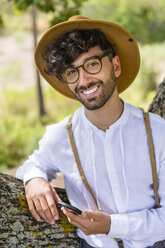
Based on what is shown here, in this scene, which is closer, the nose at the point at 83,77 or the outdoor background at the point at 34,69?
the nose at the point at 83,77

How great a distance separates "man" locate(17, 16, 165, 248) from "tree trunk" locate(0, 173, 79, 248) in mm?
58

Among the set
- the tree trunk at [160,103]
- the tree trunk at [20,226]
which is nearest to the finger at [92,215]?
the tree trunk at [20,226]

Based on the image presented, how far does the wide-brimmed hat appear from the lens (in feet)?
5.79

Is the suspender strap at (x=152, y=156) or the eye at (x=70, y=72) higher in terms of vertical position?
the eye at (x=70, y=72)

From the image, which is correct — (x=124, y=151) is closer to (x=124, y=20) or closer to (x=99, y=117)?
(x=99, y=117)

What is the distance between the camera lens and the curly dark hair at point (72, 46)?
177cm

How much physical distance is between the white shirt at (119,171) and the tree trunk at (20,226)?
4.7 inches

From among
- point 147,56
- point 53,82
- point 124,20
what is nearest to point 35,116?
point 147,56

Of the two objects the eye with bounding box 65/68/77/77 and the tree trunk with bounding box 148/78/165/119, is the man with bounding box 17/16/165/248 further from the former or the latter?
the tree trunk with bounding box 148/78/165/119

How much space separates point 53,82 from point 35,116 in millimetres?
10189

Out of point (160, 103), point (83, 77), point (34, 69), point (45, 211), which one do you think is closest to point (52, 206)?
point (45, 211)

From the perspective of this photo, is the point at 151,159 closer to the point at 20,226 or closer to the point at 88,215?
the point at 88,215

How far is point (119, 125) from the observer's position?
6.05 ft

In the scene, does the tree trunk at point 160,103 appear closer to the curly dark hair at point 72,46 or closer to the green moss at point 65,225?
the curly dark hair at point 72,46
